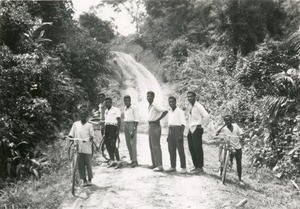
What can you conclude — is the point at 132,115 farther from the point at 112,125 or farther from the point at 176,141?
the point at 176,141

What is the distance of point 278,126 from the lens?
35.5 feet

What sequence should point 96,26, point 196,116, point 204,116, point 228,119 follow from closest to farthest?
point 228,119
point 204,116
point 196,116
point 96,26

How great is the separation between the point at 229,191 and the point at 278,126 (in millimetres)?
4260

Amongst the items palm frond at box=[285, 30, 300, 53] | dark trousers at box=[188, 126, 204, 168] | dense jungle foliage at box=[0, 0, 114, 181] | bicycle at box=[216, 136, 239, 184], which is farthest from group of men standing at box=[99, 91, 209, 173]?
palm frond at box=[285, 30, 300, 53]

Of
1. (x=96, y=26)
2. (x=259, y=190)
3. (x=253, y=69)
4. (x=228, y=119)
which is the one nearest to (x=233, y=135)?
(x=228, y=119)

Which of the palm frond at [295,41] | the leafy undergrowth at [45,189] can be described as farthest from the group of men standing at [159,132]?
the palm frond at [295,41]

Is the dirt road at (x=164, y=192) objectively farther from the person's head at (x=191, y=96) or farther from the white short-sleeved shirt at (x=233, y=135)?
the person's head at (x=191, y=96)

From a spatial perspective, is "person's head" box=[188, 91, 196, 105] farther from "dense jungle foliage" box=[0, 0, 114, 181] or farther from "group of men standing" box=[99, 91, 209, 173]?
"dense jungle foliage" box=[0, 0, 114, 181]

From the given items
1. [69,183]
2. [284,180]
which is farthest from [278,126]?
[69,183]

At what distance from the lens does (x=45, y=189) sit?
820 centimetres

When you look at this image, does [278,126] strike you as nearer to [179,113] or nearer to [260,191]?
[260,191]

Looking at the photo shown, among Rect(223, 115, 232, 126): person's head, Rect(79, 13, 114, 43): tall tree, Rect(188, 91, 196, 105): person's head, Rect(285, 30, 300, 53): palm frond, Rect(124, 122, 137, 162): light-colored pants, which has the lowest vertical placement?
Rect(124, 122, 137, 162): light-colored pants

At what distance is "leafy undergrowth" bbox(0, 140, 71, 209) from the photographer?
718 cm

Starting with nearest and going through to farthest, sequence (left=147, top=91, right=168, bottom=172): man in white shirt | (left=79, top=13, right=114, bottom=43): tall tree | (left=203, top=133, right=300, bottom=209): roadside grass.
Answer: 1. (left=203, top=133, right=300, bottom=209): roadside grass
2. (left=147, top=91, right=168, bottom=172): man in white shirt
3. (left=79, top=13, right=114, bottom=43): tall tree
